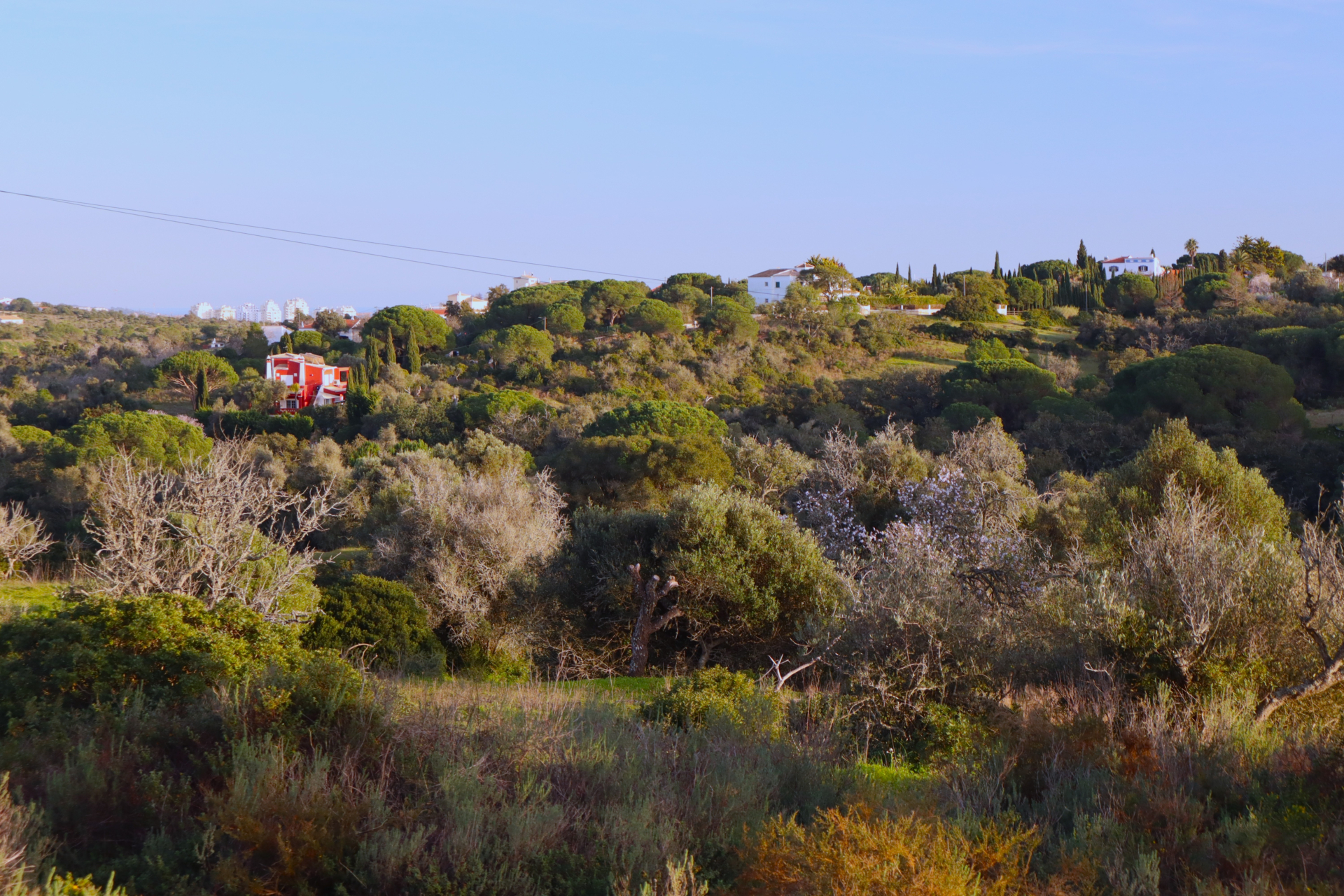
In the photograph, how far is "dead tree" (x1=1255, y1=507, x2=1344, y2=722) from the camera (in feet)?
23.7

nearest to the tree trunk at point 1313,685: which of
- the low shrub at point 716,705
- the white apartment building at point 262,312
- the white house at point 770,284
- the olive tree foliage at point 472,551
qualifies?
the low shrub at point 716,705

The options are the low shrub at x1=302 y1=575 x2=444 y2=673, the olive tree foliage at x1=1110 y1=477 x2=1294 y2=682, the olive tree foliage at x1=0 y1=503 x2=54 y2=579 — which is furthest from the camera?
the olive tree foliage at x1=0 y1=503 x2=54 y2=579

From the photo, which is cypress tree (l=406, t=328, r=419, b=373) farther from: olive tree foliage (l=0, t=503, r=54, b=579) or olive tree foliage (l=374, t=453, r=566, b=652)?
olive tree foliage (l=374, t=453, r=566, b=652)

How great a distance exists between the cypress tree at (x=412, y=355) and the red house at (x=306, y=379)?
3.22 metres

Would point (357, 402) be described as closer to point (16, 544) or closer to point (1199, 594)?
point (16, 544)

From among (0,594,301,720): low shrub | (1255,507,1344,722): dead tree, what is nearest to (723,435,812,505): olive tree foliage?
(1255,507,1344,722): dead tree

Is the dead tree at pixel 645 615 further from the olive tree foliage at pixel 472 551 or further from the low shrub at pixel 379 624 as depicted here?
the low shrub at pixel 379 624

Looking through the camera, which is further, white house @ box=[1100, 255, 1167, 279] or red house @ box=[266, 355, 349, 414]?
white house @ box=[1100, 255, 1167, 279]

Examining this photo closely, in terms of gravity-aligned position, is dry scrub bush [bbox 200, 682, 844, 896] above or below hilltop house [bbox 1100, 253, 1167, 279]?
below

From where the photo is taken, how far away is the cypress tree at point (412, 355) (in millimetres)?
49500

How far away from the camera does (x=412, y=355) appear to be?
49.8m

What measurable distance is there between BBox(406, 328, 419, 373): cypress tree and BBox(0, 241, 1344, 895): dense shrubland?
17586 millimetres

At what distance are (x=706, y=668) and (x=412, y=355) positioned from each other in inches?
1578

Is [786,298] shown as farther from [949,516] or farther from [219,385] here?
[949,516]
